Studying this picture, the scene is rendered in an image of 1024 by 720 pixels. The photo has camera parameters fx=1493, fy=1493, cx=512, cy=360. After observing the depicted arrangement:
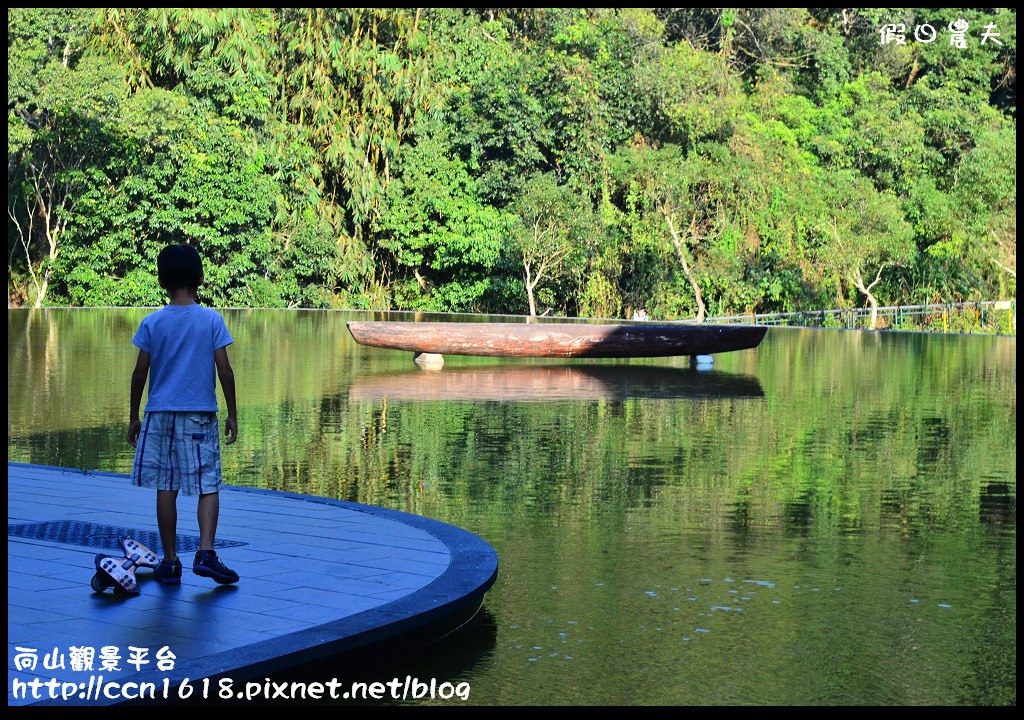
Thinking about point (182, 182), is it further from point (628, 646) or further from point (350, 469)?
point (628, 646)

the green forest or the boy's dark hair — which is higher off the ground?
the green forest

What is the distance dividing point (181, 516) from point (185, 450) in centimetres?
176

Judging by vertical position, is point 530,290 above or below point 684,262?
below

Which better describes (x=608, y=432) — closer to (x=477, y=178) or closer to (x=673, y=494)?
(x=673, y=494)

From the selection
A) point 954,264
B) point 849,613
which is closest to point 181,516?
point 849,613

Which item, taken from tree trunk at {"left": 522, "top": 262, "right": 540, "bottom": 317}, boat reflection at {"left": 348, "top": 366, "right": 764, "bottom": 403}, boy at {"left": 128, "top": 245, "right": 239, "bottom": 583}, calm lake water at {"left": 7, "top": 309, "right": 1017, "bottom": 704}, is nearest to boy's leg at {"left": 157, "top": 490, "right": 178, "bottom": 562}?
boy at {"left": 128, "top": 245, "right": 239, "bottom": 583}

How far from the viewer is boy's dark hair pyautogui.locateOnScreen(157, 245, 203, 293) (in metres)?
5.61

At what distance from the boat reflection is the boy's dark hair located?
8906 millimetres

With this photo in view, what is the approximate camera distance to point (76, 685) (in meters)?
4.41

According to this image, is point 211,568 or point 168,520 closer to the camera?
point 211,568

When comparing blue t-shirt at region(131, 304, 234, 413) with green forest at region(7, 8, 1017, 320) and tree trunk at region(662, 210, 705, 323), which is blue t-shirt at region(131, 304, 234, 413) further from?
tree trunk at region(662, 210, 705, 323)

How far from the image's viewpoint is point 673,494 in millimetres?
9008

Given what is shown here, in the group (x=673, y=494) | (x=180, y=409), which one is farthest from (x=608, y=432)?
(x=180, y=409)

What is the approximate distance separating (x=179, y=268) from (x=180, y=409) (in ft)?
1.74
